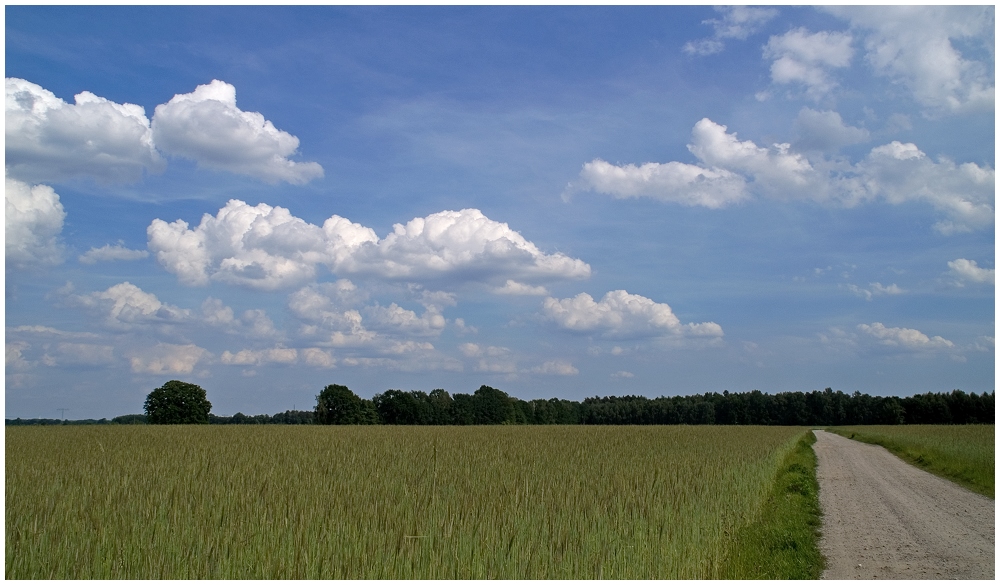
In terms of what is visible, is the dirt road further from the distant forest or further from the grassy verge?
the distant forest

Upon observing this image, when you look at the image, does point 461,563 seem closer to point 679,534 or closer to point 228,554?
point 228,554

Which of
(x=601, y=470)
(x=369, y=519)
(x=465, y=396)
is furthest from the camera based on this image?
(x=465, y=396)

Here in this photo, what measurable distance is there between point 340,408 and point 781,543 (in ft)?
296

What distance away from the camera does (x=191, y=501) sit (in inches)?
410

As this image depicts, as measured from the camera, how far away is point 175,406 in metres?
88.8

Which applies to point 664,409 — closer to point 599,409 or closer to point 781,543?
point 599,409

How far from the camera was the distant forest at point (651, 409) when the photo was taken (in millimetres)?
108500

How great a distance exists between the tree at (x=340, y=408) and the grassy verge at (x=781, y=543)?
8368cm

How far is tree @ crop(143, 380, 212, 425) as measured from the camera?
88250mm

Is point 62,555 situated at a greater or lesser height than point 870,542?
greater

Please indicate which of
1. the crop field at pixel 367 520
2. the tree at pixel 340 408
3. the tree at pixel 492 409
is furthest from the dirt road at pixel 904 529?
the tree at pixel 492 409

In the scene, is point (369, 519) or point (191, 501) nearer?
point (369, 519)

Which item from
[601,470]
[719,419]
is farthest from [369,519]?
[719,419]

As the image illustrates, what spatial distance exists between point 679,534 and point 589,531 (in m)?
1.43
